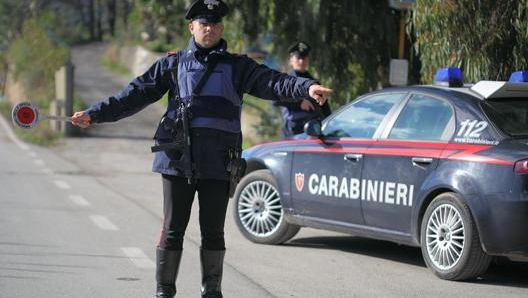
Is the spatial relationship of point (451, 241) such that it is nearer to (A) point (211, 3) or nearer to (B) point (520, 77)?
(B) point (520, 77)

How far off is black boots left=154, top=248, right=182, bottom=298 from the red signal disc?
108 centimetres

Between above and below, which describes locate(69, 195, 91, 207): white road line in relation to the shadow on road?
above

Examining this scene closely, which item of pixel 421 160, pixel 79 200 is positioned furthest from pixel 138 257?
pixel 79 200

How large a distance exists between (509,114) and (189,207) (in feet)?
9.82

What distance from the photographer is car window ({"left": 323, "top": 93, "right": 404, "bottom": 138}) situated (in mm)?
8508

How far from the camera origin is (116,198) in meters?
12.9

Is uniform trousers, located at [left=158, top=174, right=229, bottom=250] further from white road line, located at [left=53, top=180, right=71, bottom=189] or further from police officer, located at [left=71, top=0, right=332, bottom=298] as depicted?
white road line, located at [left=53, top=180, right=71, bottom=189]

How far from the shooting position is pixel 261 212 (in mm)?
9500

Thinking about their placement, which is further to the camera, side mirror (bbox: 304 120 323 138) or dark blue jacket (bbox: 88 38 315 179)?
side mirror (bbox: 304 120 323 138)

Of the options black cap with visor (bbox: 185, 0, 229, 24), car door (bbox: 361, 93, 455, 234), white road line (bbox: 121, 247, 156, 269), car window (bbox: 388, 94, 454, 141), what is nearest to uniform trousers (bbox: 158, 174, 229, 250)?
black cap with visor (bbox: 185, 0, 229, 24)

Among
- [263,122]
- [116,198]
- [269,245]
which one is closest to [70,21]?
[263,122]

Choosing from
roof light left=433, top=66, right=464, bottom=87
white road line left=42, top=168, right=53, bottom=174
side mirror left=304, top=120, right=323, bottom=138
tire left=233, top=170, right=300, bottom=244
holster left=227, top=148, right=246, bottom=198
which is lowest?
white road line left=42, top=168, right=53, bottom=174

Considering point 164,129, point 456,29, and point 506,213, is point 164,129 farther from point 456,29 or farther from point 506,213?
point 456,29

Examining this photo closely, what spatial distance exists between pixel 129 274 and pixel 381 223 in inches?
82.7
